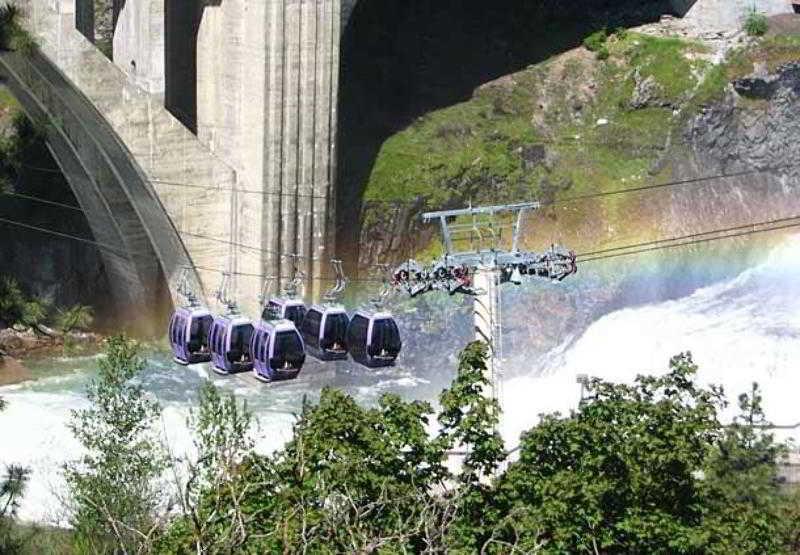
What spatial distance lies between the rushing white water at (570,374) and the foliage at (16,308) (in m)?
1.59

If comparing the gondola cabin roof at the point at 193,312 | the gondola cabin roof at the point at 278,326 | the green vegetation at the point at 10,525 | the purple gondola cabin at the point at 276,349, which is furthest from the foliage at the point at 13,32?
the green vegetation at the point at 10,525

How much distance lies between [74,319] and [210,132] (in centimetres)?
696

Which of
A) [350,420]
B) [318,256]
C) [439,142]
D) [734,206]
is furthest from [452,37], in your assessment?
[350,420]

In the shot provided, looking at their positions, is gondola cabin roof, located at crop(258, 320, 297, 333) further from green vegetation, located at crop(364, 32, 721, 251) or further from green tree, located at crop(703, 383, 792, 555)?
green vegetation, located at crop(364, 32, 721, 251)

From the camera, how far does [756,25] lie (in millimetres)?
59469

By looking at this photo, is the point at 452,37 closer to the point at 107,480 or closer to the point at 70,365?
the point at 70,365

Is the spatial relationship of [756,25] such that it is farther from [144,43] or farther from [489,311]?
[489,311]

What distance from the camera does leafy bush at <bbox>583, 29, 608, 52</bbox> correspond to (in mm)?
59750

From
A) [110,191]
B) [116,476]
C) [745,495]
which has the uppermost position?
[110,191]

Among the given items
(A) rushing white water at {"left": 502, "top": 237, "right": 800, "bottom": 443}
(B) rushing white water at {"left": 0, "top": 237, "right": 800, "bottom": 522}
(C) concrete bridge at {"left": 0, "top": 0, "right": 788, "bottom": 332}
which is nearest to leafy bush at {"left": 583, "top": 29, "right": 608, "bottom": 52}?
(B) rushing white water at {"left": 0, "top": 237, "right": 800, "bottom": 522}

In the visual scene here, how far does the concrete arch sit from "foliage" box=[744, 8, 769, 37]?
2125cm

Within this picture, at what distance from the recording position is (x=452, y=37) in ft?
202

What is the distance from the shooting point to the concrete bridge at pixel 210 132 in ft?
149

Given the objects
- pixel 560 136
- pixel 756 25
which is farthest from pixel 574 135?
pixel 756 25
